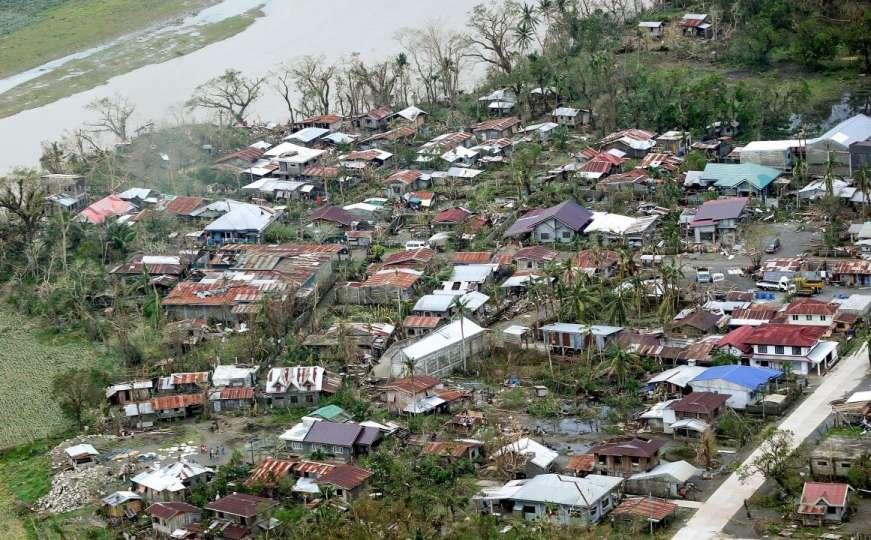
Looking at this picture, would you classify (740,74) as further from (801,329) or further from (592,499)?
(592,499)

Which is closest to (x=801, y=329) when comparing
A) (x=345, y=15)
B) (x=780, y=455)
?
(x=780, y=455)

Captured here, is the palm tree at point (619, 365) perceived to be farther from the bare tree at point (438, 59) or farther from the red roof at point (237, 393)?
the bare tree at point (438, 59)

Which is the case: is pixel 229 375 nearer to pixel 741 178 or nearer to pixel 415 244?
pixel 415 244

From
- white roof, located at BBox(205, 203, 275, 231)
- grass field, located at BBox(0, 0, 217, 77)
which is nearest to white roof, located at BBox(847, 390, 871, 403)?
white roof, located at BBox(205, 203, 275, 231)

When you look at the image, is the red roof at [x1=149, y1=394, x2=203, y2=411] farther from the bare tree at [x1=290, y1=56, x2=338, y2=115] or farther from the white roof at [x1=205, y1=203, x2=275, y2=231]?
the bare tree at [x1=290, y1=56, x2=338, y2=115]

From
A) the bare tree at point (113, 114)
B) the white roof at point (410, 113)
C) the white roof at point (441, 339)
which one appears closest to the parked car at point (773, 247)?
the white roof at point (441, 339)
